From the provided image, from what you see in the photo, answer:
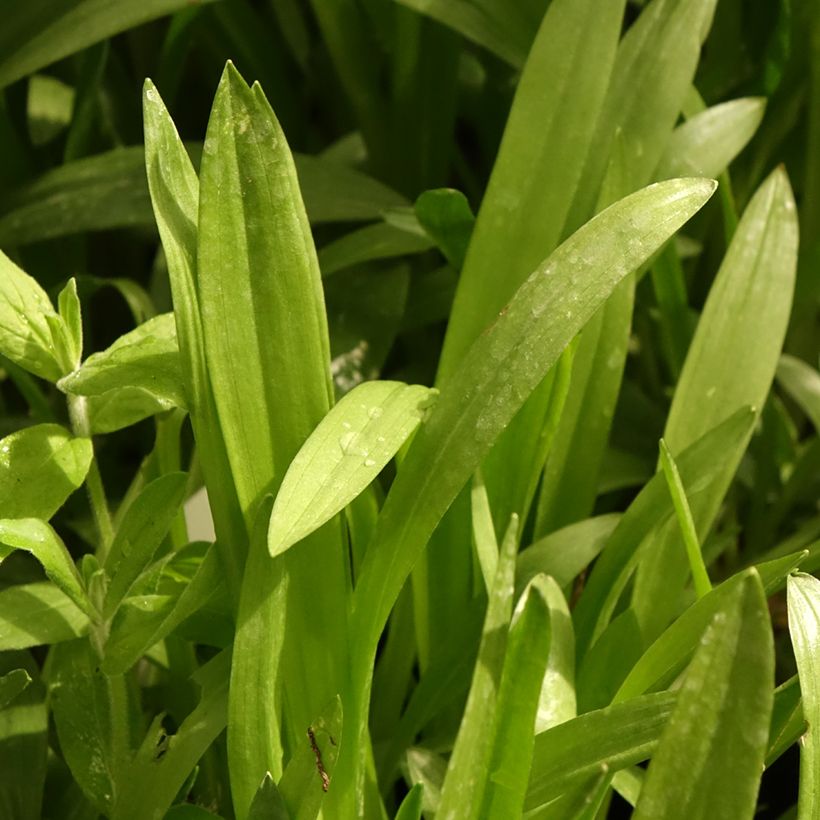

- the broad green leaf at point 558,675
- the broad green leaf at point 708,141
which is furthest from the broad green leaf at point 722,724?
the broad green leaf at point 708,141

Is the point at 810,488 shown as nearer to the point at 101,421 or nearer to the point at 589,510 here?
the point at 589,510

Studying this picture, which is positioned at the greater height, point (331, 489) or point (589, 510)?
point (331, 489)

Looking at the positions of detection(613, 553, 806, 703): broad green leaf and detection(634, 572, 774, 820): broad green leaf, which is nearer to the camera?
detection(634, 572, 774, 820): broad green leaf

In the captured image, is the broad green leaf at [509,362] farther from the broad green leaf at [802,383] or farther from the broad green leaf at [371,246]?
the broad green leaf at [802,383]

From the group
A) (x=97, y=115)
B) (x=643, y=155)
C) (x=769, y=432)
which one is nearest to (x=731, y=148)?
(x=643, y=155)

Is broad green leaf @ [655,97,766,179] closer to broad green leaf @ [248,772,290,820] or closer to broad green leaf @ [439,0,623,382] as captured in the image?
broad green leaf @ [439,0,623,382]

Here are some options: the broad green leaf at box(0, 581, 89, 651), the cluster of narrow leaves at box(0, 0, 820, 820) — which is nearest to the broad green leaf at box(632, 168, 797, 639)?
the cluster of narrow leaves at box(0, 0, 820, 820)

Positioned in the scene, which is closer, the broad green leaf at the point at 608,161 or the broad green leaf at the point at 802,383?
the broad green leaf at the point at 608,161
